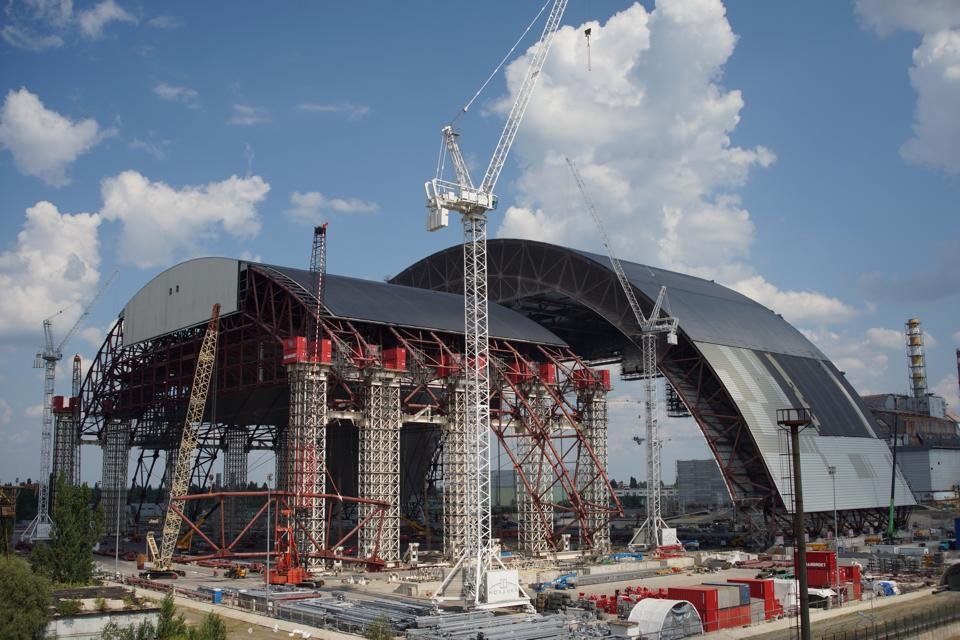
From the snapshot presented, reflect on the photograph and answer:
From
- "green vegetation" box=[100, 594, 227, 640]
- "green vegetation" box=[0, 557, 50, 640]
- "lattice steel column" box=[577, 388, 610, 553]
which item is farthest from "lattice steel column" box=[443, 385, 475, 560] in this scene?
"green vegetation" box=[0, 557, 50, 640]

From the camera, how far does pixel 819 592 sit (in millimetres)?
61969

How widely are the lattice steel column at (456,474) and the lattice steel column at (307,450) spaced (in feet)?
40.9

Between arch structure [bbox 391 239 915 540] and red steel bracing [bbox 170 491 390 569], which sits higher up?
arch structure [bbox 391 239 915 540]

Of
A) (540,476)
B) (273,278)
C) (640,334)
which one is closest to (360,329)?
(273,278)

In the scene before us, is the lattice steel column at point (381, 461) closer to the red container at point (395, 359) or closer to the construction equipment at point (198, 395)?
the red container at point (395, 359)

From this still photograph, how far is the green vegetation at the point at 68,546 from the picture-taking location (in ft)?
211

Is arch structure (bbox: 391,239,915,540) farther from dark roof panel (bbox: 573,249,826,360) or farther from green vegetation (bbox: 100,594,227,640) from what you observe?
green vegetation (bbox: 100,594,227,640)

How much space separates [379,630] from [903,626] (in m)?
29.3

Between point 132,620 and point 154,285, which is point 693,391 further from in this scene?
point 132,620

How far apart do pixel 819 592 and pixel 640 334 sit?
39.4 m

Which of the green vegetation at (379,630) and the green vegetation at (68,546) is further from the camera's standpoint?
the green vegetation at (68,546)

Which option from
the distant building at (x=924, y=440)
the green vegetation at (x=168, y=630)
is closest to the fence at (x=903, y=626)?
the green vegetation at (x=168, y=630)

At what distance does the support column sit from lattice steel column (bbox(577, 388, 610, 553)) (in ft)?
51.3

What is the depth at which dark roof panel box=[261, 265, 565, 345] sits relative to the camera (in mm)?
82875
